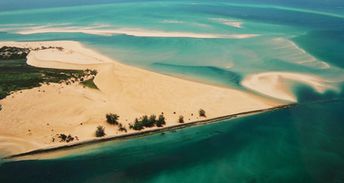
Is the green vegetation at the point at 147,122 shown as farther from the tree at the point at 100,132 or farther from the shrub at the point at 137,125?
the tree at the point at 100,132

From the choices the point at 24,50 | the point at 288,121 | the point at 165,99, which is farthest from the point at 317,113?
the point at 24,50

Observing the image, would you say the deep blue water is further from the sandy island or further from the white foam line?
the white foam line

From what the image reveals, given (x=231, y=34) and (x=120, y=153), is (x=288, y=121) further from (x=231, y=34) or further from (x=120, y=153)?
(x=231, y=34)

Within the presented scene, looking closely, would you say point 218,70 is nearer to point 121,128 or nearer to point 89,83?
point 89,83

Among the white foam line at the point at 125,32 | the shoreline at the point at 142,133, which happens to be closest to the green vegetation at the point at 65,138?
the shoreline at the point at 142,133

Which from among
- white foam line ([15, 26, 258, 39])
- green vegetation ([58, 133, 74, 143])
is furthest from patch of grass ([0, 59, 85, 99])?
white foam line ([15, 26, 258, 39])

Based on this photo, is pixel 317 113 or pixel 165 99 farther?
pixel 165 99
